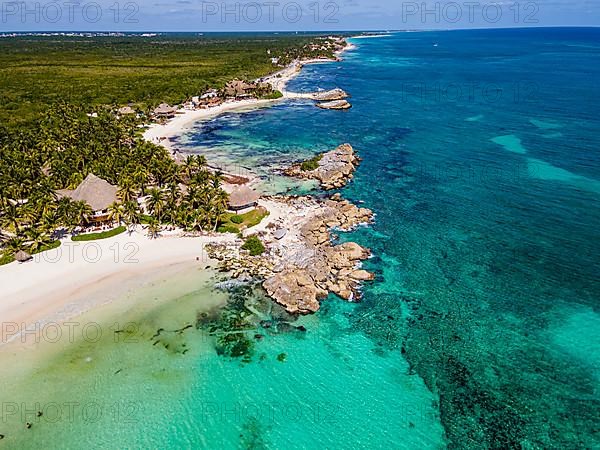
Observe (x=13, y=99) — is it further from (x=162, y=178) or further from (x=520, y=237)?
(x=520, y=237)

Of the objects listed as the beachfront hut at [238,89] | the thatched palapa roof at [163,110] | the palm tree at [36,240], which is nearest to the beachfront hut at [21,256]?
the palm tree at [36,240]

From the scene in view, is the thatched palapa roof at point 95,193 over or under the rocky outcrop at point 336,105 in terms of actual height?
under

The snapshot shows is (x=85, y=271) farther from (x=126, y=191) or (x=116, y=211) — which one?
(x=126, y=191)

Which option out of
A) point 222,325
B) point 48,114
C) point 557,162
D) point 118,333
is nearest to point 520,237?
point 557,162

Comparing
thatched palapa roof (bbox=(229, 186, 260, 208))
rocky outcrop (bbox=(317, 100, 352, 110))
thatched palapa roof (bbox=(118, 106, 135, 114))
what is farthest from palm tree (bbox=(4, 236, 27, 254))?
rocky outcrop (bbox=(317, 100, 352, 110))

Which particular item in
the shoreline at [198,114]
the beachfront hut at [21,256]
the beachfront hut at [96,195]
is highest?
the shoreline at [198,114]

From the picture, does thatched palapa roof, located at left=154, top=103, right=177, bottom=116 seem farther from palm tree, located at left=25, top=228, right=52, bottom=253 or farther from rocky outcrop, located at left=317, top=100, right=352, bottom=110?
palm tree, located at left=25, top=228, right=52, bottom=253

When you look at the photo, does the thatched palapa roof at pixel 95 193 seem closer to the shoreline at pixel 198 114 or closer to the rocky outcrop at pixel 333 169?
the shoreline at pixel 198 114

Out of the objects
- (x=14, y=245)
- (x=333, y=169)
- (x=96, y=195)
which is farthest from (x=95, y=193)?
(x=333, y=169)
